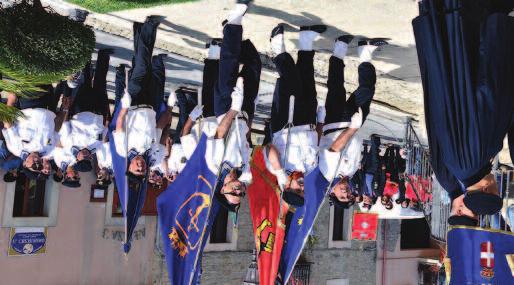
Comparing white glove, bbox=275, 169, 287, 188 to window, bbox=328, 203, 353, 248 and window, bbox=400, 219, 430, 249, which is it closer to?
window, bbox=328, 203, 353, 248

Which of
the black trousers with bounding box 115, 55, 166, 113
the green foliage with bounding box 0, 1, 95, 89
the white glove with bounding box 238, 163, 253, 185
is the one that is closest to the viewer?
the green foliage with bounding box 0, 1, 95, 89

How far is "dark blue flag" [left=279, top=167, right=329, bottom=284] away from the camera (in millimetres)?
6020

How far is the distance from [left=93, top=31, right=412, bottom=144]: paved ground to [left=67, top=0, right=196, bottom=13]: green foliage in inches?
27.1

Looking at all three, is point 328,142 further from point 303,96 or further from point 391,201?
point 391,201

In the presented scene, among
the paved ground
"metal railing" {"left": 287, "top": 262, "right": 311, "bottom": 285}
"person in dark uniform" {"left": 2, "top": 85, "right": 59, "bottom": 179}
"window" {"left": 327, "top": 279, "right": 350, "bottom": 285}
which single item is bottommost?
"window" {"left": 327, "top": 279, "right": 350, "bottom": 285}

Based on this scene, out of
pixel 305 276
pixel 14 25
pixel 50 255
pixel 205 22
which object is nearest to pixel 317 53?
pixel 205 22

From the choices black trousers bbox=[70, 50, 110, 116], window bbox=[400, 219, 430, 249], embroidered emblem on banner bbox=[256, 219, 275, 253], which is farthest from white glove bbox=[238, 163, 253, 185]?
window bbox=[400, 219, 430, 249]

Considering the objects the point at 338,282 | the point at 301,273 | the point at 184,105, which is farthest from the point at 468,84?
the point at 338,282

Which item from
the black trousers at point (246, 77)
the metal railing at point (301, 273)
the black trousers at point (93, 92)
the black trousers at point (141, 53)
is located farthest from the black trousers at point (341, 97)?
the metal railing at point (301, 273)

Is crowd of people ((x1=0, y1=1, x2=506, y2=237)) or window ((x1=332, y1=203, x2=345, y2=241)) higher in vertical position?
crowd of people ((x1=0, y1=1, x2=506, y2=237))

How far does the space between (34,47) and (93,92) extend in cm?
396

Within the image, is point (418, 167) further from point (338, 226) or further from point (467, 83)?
point (338, 226)

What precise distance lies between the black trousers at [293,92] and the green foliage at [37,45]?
2.95m

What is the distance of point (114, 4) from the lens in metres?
5.92
